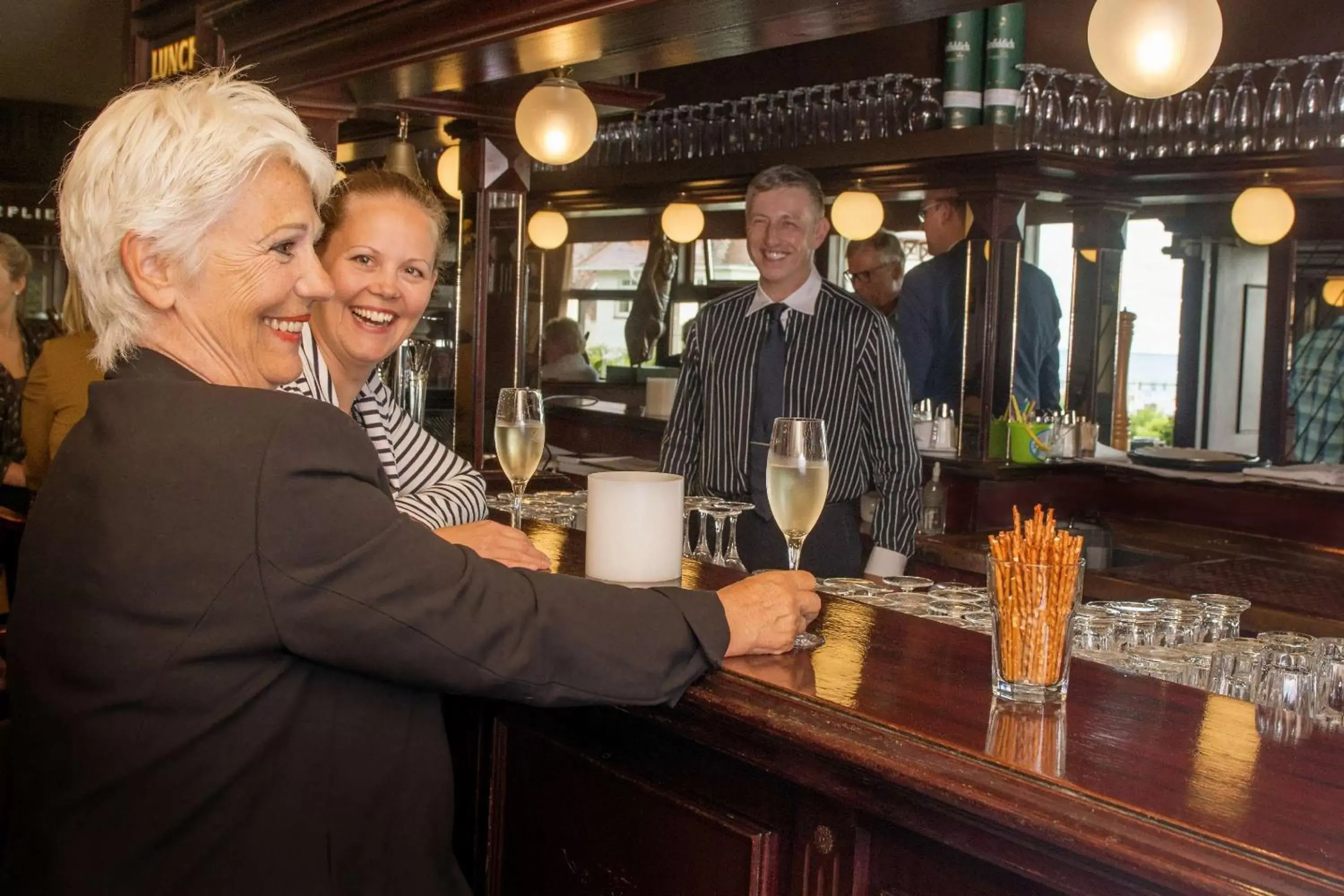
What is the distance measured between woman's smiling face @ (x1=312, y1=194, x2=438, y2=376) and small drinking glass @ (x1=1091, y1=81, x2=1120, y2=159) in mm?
4276

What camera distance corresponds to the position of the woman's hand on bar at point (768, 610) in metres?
1.61

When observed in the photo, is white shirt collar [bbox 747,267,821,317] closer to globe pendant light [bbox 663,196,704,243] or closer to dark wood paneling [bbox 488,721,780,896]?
dark wood paneling [bbox 488,721,780,896]

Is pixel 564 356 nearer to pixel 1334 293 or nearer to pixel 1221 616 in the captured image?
pixel 1334 293

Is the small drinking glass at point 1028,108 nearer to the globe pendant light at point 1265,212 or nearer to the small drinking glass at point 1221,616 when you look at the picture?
the globe pendant light at point 1265,212

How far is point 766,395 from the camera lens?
388 cm

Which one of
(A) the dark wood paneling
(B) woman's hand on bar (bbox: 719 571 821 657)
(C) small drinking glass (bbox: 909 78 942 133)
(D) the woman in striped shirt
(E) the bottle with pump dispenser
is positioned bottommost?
(A) the dark wood paneling

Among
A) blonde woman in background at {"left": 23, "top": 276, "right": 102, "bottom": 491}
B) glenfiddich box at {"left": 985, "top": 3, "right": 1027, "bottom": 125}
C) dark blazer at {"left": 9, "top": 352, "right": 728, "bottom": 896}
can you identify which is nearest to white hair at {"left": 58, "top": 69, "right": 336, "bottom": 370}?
dark blazer at {"left": 9, "top": 352, "right": 728, "bottom": 896}

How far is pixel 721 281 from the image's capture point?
38.5ft

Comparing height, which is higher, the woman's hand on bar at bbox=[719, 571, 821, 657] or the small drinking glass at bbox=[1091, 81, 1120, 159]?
the small drinking glass at bbox=[1091, 81, 1120, 159]

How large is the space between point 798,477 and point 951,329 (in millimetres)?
4522

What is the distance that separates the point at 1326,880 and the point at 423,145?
24.6ft

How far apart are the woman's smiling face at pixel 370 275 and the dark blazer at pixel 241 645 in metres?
1.02

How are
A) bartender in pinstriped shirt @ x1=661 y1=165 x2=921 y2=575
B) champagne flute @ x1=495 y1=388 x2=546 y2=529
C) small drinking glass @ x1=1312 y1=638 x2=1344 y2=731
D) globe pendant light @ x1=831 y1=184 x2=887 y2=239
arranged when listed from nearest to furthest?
small drinking glass @ x1=1312 y1=638 x2=1344 y2=731, champagne flute @ x1=495 y1=388 x2=546 y2=529, bartender in pinstriped shirt @ x1=661 y1=165 x2=921 y2=575, globe pendant light @ x1=831 y1=184 x2=887 y2=239

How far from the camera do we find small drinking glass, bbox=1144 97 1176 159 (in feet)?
19.4
